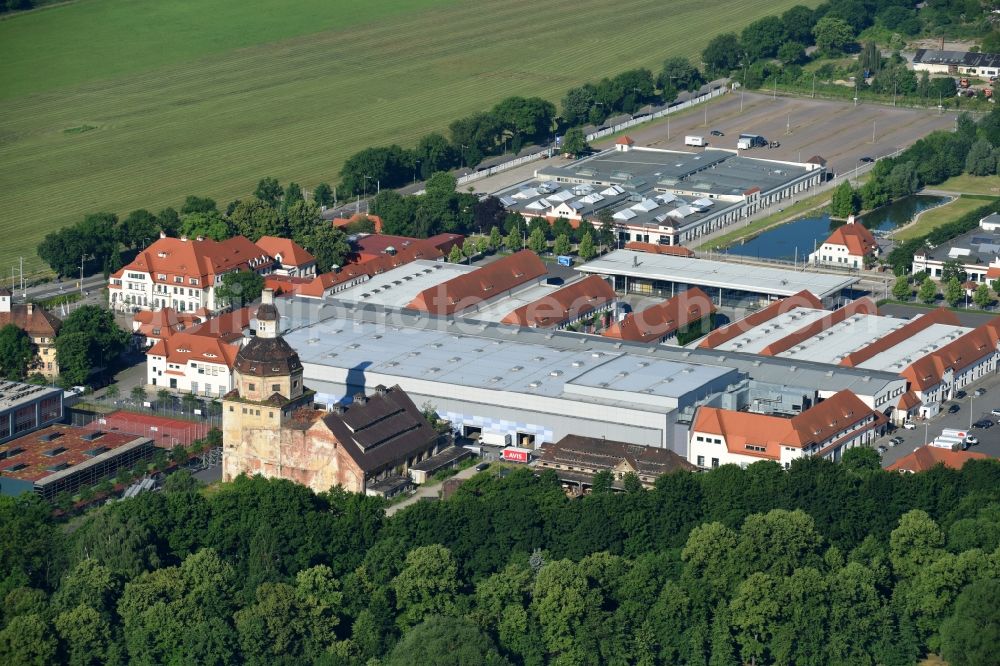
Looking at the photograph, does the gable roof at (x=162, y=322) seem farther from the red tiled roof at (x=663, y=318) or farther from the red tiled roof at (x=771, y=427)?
the red tiled roof at (x=771, y=427)

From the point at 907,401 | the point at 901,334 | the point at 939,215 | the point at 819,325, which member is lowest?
the point at 939,215

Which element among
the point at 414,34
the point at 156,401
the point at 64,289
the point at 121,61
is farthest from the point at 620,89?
the point at 156,401

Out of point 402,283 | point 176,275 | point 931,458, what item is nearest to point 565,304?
point 402,283

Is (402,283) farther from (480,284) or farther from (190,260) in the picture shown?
(190,260)

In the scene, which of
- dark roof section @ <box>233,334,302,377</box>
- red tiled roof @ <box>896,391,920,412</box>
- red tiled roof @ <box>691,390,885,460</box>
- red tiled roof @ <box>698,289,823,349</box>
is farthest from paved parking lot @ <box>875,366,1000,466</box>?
dark roof section @ <box>233,334,302,377</box>

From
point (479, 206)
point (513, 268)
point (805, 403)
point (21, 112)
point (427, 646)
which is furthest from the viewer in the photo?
point (21, 112)

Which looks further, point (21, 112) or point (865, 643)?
point (21, 112)

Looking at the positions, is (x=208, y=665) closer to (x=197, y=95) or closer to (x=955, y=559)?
(x=955, y=559)
